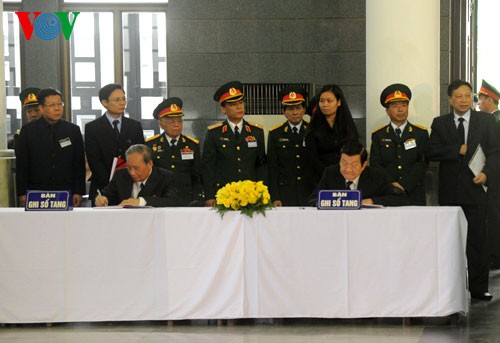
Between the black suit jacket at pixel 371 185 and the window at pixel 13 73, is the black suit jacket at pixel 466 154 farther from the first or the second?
the window at pixel 13 73

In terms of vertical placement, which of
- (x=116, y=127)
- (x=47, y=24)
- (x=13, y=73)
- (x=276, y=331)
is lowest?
(x=276, y=331)

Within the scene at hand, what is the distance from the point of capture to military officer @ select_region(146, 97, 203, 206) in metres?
7.11

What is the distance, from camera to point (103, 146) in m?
7.28

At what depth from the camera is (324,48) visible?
33.5ft

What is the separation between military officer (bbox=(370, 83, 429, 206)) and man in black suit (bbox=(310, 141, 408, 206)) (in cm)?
69

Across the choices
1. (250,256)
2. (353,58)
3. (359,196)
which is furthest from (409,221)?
(353,58)

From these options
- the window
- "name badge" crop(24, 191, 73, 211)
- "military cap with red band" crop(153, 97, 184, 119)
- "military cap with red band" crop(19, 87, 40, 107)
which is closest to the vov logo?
the window

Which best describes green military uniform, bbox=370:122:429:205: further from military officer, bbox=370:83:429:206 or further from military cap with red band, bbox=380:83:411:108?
military cap with red band, bbox=380:83:411:108

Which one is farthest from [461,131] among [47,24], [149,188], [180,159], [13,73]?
[13,73]

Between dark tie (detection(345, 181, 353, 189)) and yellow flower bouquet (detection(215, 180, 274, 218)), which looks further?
dark tie (detection(345, 181, 353, 189))

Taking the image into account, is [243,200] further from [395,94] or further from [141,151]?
[395,94]

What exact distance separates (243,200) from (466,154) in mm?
1896

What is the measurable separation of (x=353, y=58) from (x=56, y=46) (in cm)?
327

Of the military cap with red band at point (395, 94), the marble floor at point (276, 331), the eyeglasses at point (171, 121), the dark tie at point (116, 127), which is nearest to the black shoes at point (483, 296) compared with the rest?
the marble floor at point (276, 331)
